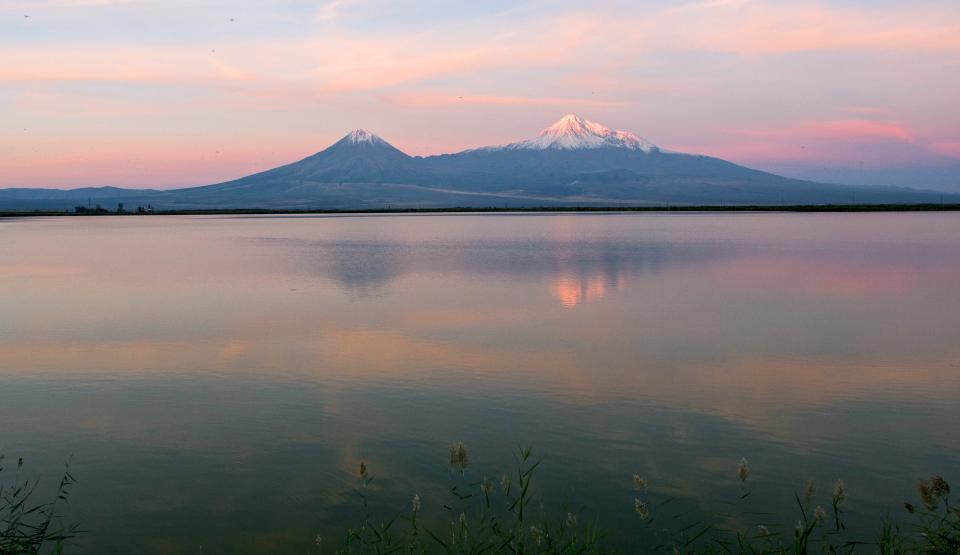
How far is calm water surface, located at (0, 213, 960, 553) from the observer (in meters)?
7.85

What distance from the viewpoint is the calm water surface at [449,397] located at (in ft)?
25.7

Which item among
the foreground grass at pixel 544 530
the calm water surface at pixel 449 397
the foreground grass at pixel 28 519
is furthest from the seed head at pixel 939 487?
the foreground grass at pixel 28 519

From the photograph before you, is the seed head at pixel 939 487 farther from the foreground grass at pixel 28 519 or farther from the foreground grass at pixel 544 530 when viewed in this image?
the foreground grass at pixel 28 519

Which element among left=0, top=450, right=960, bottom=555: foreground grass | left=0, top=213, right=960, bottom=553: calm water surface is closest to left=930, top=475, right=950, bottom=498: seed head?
left=0, top=450, right=960, bottom=555: foreground grass

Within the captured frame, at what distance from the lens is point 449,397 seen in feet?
37.7

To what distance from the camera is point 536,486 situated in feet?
26.4

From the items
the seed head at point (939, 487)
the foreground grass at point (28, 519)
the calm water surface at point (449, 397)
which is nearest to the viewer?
the seed head at point (939, 487)

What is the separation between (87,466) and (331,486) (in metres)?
2.84

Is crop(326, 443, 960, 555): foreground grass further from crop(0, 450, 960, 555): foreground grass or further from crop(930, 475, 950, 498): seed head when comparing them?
crop(930, 475, 950, 498): seed head

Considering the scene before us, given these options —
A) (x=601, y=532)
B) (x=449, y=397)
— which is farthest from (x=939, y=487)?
(x=449, y=397)

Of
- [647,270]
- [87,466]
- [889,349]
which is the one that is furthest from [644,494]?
[647,270]

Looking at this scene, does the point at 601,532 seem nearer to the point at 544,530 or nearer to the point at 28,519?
the point at 544,530

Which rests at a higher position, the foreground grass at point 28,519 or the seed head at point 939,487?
the seed head at point 939,487

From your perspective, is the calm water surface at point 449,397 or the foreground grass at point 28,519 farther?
the calm water surface at point 449,397
